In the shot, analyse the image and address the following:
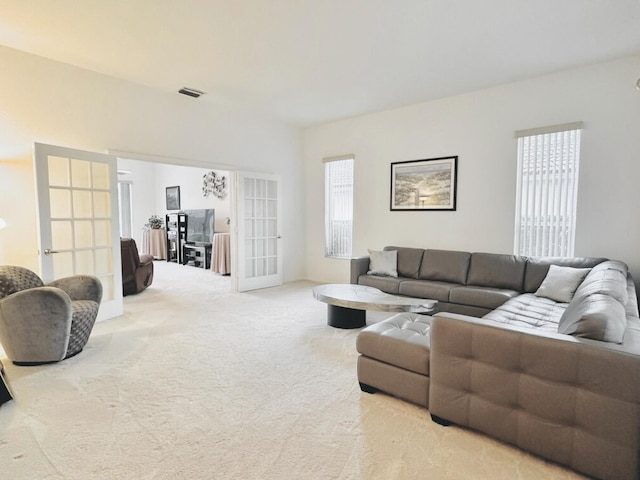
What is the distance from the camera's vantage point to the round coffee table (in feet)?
10.1

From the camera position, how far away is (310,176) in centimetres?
635

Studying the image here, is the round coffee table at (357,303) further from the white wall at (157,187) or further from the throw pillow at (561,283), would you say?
the white wall at (157,187)

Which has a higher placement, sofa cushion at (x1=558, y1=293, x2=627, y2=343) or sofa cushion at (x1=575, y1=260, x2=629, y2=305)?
sofa cushion at (x1=575, y1=260, x2=629, y2=305)

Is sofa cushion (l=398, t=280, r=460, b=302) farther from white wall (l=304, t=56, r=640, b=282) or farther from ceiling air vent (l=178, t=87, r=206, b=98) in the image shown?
ceiling air vent (l=178, t=87, r=206, b=98)

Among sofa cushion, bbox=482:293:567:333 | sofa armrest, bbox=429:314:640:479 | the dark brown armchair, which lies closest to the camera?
sofa armrest, bbox=429:314:640:479

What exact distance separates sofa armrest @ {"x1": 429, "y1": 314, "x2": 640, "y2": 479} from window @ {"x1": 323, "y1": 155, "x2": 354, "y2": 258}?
406 centimetres

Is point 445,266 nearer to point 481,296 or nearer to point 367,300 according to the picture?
point 481,296

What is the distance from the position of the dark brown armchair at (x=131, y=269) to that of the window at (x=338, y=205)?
3140mm

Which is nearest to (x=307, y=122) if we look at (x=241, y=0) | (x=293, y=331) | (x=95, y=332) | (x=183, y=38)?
(x=183, y=38)

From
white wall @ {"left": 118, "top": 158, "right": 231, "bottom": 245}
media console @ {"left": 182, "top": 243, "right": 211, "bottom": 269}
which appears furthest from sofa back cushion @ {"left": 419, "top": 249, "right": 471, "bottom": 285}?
white wall @ {"left": 118, "top": 158, "right": 231, "bottom": 245}

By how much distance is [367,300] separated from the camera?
329 cm

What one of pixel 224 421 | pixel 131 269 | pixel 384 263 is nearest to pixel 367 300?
pixel 384 263

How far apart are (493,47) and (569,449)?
10.9ft

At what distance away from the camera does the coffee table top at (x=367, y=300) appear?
10.1ft
